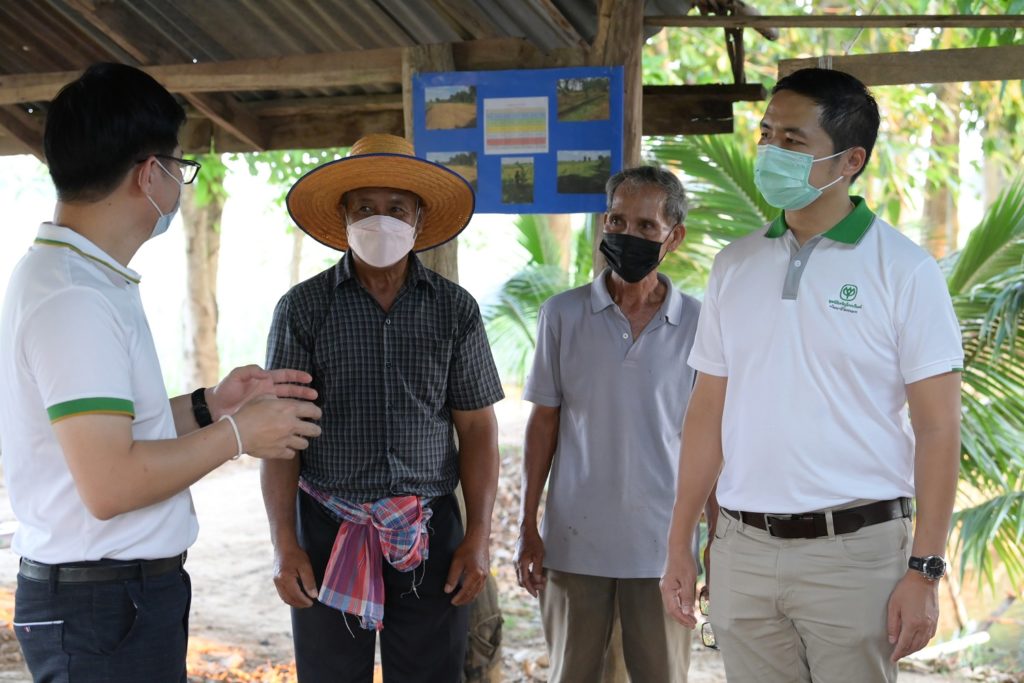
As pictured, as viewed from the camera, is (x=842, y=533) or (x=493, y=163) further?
(x=493, y=163)

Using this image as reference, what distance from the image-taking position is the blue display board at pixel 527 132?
3.94 metres

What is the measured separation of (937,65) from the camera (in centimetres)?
385

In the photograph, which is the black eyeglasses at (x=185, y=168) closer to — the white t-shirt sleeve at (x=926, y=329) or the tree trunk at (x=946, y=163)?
the white t-shirt sleeve at (x=926, y=329)

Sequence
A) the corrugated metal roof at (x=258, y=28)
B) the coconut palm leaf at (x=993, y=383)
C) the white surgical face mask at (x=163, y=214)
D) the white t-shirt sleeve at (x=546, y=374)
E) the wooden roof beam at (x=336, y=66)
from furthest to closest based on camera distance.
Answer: the coconut palm leaf at (x=993, y=383) → the wooden roof beam at (x=336, y=66) → the corrugated metal roof at (x=258, y=28) → the white t-shirt sleeve at (x=546, y=374) → the white surgical face mask at (x=163, y=214)

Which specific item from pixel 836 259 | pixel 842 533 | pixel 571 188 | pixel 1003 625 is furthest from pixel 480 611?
pixel 1003 625

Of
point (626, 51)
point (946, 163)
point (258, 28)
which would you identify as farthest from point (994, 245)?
point (946, 163)

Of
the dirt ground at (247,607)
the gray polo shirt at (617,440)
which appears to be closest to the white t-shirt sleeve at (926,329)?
the gray polo shirt at (617,440)

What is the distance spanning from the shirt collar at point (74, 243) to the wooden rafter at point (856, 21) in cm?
253

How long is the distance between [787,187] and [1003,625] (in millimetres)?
6061

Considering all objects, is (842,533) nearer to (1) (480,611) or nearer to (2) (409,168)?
(2) (409,168)

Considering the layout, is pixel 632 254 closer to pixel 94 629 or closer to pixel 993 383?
pixel 94 629

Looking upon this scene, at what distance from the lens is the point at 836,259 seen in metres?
2.49

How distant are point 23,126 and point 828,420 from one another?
4.96 metres

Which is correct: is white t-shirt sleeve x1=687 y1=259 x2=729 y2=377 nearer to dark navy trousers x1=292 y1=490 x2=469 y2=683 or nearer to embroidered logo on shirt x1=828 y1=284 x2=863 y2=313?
embroidered logo on shirt x1=828 y1=284 x2=863 y2=313
